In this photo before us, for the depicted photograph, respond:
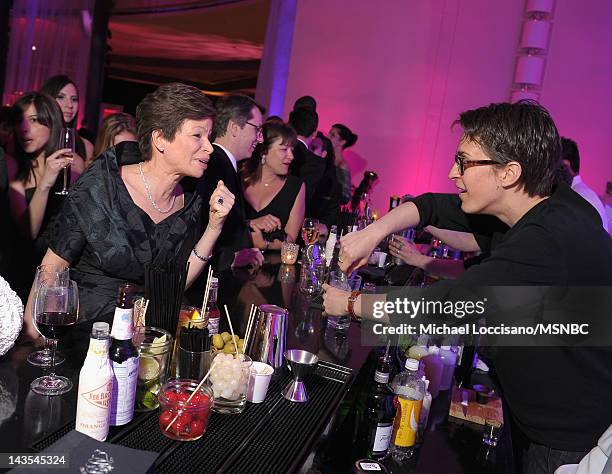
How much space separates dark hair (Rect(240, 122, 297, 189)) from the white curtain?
16.6 feet

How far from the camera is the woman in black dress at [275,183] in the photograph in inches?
156

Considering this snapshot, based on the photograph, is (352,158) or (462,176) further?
(352,158)

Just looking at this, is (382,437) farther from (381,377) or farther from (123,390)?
(123,390)

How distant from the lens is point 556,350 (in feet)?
5.42

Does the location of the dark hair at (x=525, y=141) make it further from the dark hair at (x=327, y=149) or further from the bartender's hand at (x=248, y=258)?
the dark hair at (x=327, y=149)

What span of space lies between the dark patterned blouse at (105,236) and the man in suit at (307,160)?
109 inches

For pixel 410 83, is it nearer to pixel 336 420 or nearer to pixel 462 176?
pixel 462 176

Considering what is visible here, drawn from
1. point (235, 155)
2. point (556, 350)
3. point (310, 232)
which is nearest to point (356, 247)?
point (556, 350)

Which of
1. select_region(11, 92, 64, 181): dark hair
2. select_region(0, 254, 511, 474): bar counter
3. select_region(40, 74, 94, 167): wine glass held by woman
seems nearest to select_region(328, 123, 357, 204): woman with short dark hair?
select_region(40, 74, 94, 167): wine glass held by woman

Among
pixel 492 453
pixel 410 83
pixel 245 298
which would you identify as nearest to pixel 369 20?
pixel 410 83

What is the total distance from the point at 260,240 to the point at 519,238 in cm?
219

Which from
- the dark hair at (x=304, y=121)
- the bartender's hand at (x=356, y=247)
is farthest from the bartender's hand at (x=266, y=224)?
the dark hair at (x=304, y=121)

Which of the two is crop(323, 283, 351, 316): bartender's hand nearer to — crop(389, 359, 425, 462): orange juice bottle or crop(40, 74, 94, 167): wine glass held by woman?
crop(389, 359, 425, 462): orange juice bottle

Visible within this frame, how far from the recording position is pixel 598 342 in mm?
1655
